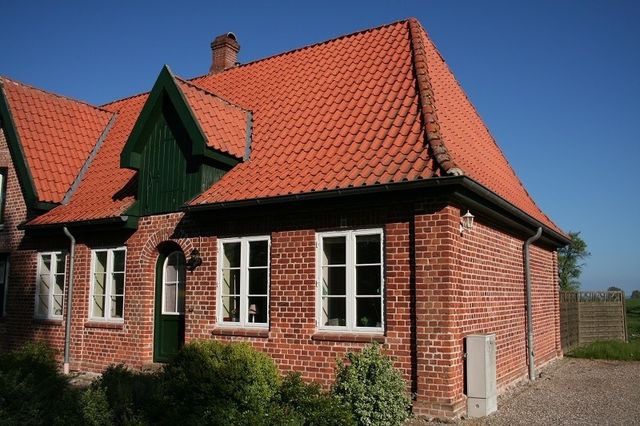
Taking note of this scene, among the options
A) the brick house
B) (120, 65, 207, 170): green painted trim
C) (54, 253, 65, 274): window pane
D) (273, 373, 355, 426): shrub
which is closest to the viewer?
(273, 373, 355, 426): shrub

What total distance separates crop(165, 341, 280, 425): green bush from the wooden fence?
13.3 m

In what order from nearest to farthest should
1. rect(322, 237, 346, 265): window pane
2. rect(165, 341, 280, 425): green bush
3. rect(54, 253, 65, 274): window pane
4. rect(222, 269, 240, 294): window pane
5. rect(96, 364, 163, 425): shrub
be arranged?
rect(96, 364, 163, 425): shrub < rect(165, 341, 280, 425): green bush < rect(322, 237, 346, 265): window pane < rect(222, 269, 240, 294): window pane < rect(54, 253, 65, 274): window pane

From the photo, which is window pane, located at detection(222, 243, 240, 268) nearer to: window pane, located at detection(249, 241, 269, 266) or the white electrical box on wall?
window pane, located at detection(249, 241, 269, 266)

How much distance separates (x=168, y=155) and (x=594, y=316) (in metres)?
14.9

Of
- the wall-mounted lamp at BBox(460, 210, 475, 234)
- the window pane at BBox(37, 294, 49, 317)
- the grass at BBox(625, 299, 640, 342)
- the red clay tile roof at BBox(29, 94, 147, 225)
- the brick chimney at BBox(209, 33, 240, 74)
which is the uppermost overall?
the brick chimney at BBox(209, 33, 240, 74)

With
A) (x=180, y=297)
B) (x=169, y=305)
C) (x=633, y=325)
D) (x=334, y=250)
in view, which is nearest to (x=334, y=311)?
(x=334, y=250)

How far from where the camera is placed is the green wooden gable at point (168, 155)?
1189cm

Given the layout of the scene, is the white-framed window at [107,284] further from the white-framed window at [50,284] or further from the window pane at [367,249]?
the window pane at [367,249]

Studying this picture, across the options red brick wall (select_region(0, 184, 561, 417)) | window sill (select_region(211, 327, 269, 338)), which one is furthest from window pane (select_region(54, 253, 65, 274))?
window sill (select_region(211, 327, 269, 338))

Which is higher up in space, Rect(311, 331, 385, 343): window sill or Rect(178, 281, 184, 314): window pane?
Rect(178, 281, 184, 314): window pane

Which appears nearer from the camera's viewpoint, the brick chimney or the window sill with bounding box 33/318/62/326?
the window sill with bounding box 33/318/62/326

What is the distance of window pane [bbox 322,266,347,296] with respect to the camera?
9.90m

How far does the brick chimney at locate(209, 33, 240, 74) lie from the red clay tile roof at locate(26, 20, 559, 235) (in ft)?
Result: 6.27

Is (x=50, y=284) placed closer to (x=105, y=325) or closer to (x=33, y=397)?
(x=105, y=325)
